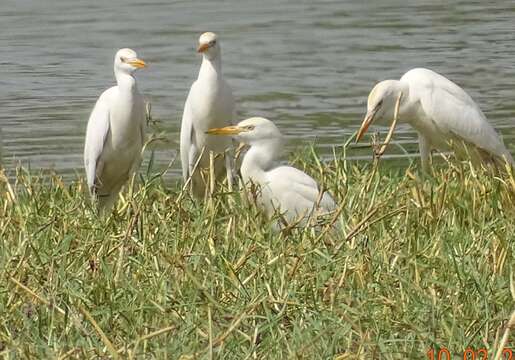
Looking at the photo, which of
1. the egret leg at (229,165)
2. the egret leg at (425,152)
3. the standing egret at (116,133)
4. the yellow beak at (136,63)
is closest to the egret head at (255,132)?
the egret leg at (229,165)

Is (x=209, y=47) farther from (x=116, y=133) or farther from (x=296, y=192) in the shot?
(x=296, y=192)

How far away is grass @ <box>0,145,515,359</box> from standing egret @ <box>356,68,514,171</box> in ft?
3.81

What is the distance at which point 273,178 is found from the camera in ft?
22.4

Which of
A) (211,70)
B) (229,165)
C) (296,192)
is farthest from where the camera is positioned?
(211,70)

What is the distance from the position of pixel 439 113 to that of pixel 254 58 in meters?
5.91

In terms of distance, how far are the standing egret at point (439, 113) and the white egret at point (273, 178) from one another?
95cm

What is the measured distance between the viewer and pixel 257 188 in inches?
263

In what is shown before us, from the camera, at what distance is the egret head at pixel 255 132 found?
23.3 feet

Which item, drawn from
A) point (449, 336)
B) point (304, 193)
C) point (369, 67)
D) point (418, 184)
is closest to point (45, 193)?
point (304, 193)

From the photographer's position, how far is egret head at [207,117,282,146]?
7090mm

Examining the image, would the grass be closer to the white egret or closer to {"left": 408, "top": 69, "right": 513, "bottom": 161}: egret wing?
the white egret
